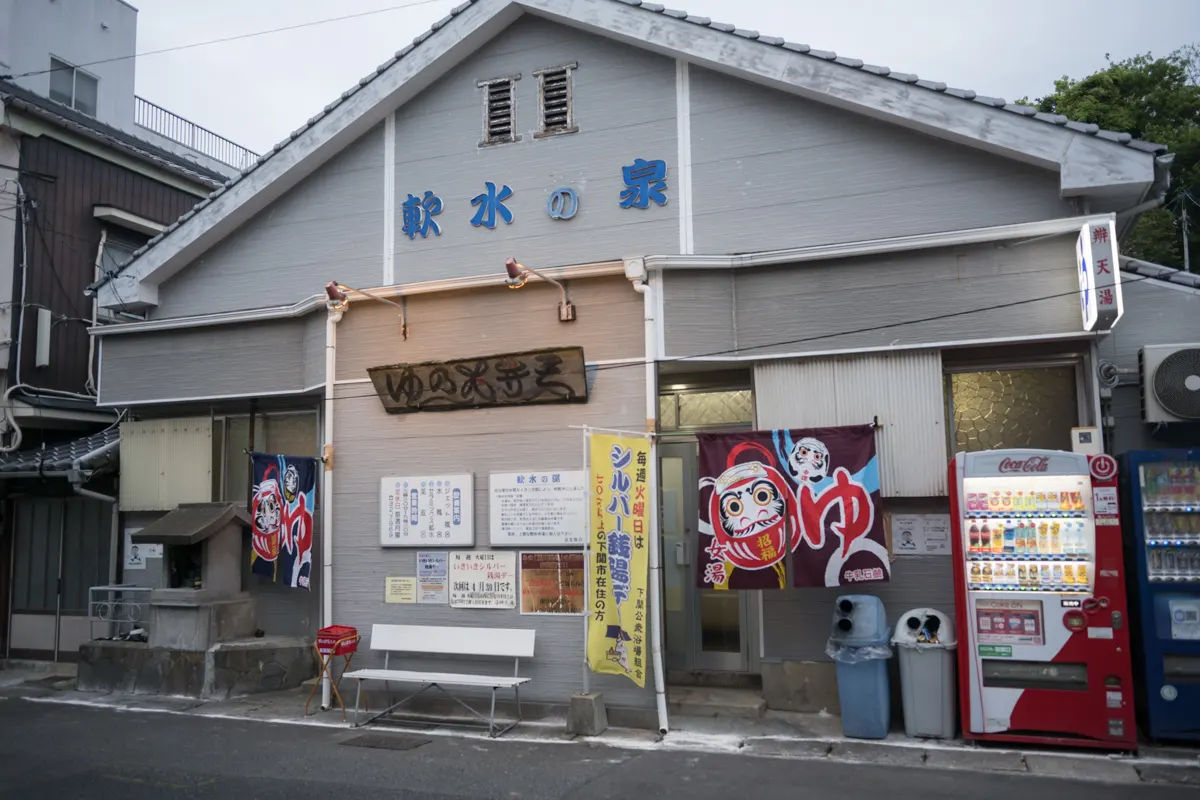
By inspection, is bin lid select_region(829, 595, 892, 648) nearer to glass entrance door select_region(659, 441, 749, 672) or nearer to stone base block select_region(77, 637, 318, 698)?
glass entrance door select_region(659, 441, 749, 672)

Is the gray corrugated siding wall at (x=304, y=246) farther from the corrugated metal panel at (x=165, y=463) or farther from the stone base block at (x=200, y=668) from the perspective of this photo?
the stone base block at (x=200, y=668)

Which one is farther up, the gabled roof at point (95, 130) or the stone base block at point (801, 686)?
the gabled roof at point (95, 130)

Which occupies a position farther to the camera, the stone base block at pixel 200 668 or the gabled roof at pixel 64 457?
the gabled roof at pixel 64 457

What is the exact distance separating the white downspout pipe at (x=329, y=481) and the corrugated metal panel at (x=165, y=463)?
274 centimetres

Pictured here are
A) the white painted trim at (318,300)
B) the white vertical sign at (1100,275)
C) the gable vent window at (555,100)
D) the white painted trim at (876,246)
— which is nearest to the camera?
the white vertical sign at (1100,275)

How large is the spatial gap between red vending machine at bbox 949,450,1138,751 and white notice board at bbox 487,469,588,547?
404 centimetres

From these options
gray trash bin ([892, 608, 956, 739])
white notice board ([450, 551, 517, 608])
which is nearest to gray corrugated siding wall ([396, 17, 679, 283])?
white notice board ([450, 551, 517, 608])

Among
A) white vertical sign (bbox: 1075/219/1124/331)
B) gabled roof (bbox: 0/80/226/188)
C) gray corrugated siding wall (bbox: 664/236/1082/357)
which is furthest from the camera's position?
gabled roof (bbox: 0/80/226/188)

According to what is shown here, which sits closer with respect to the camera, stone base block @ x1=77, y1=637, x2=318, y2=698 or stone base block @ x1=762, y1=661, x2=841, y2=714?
stone base block @ x1=762, y1=661, x2=841, y2=714

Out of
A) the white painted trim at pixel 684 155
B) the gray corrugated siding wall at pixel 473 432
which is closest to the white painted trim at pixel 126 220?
the gray corrugated siding wall at pixel 473 432

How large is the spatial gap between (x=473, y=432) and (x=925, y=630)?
5.51m

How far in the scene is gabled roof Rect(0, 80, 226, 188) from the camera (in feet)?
48.7

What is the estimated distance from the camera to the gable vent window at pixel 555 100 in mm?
11852

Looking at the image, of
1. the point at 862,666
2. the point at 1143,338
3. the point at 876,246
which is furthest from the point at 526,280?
the point at 1143,338
